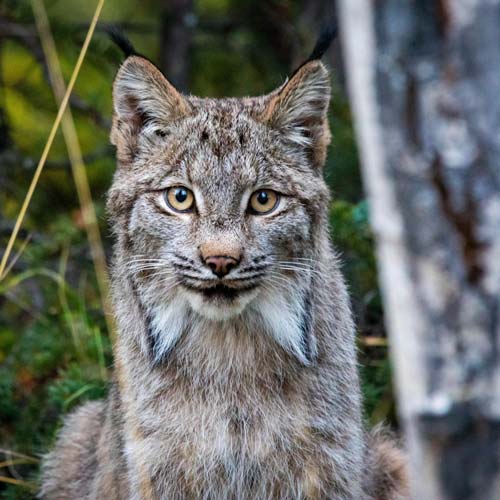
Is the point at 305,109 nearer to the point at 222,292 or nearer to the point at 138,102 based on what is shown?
the point at 138,102

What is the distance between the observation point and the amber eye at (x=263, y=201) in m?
4.68

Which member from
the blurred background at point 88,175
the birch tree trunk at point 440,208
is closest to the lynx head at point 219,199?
the blurred background at point 88,175

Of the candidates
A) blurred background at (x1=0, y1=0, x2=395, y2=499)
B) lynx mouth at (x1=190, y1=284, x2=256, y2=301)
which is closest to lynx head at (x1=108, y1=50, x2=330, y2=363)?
lynx mouth at (x1=190, y1=284, x2=256, y2=301)

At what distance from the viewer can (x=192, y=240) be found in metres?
4.48

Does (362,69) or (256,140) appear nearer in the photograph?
(362,69)

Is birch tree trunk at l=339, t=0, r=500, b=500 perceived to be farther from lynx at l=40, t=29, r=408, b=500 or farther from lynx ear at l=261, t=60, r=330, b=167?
lynx ear at l=261, t=60, r=330, b=167

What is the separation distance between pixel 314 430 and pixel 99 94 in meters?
4.95

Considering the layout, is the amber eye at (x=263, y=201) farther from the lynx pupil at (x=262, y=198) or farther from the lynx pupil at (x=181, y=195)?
the lynx pupil at (x=181, y=195)

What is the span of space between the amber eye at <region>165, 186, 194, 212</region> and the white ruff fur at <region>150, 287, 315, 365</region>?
389 millimetres

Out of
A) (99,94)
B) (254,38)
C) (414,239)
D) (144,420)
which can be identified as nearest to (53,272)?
(99,94)

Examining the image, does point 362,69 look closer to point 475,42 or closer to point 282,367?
point 475,42

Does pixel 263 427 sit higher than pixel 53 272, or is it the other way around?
pixel 53 272

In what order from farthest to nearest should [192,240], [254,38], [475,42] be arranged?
[254,38], [192,240], [475,42]

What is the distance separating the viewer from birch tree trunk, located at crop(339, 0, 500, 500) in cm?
226
